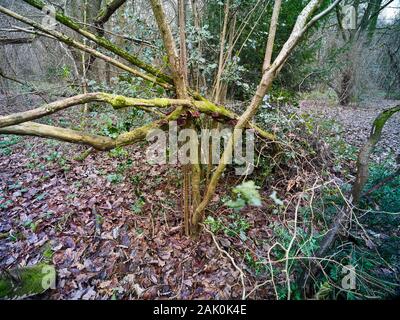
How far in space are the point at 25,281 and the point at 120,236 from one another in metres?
1.03

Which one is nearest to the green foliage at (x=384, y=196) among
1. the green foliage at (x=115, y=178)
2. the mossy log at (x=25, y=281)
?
the green foliage at (x=115, y=178)

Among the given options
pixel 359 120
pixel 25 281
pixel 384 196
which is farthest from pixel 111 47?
pixel 359 120

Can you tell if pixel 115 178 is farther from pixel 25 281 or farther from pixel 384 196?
pixel 384 196

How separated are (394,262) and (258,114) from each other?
2.44 m

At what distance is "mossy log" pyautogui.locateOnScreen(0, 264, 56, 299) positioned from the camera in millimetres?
2283

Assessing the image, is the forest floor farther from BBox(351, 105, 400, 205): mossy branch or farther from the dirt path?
the dirt path

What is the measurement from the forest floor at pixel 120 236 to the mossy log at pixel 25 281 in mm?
127

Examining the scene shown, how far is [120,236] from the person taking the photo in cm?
297

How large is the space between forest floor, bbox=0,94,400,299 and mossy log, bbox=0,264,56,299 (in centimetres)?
13

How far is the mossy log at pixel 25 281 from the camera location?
228 centimetres

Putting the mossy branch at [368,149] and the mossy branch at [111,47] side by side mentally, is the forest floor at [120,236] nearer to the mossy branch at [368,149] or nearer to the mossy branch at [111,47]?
the mossy branch at [368,149]

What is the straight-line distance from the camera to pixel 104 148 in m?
1.83
